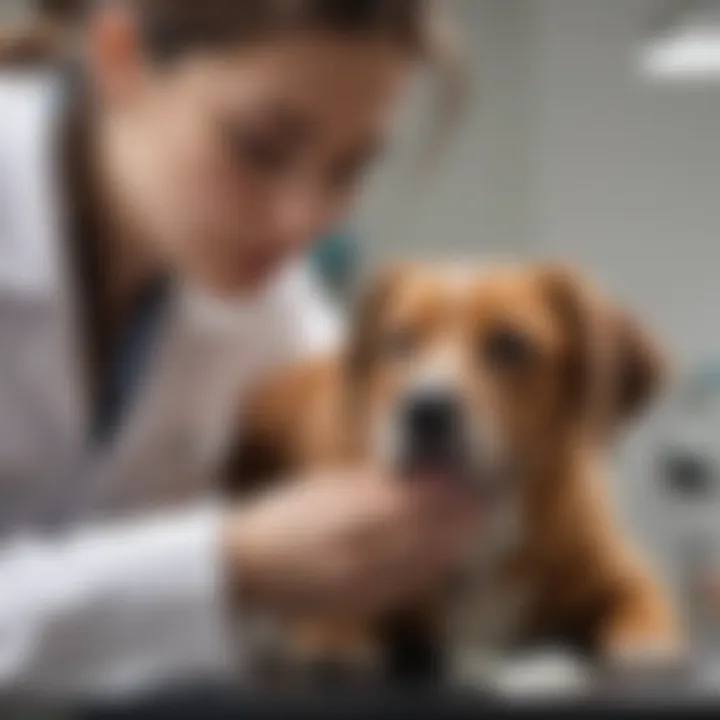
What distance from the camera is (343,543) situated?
1.26 m

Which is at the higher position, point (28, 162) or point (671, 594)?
point (28, 162)

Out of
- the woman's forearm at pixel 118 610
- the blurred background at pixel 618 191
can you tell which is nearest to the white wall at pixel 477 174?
the blurred background at pixel 618 191

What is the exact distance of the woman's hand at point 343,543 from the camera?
49.3 inches

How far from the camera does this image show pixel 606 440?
4.07 feet

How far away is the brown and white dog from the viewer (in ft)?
4.03

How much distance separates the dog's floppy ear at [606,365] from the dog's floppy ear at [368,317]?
120 millimetres

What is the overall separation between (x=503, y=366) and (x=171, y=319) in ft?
0.80

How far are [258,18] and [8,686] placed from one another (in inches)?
20.2

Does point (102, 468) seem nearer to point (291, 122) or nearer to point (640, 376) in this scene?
point (291, 122)

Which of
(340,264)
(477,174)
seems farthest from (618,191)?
(340,264)

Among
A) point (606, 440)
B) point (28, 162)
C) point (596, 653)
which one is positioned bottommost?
point (596, 653)

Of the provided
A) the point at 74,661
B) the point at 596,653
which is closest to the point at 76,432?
the point at 74,661

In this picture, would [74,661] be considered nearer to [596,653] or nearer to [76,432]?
[76,432]

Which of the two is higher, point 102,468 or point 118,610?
point 102,468
